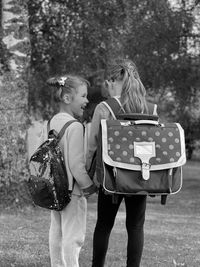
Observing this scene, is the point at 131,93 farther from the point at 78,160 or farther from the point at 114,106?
the point at 78,160

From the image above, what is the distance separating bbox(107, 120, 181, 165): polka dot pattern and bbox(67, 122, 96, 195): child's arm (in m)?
0.28

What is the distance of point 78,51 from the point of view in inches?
495

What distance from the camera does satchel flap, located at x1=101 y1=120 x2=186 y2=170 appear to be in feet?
12.9

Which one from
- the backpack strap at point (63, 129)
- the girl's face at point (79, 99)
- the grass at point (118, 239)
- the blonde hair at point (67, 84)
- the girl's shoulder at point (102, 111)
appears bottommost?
the grass at point (118, 239)

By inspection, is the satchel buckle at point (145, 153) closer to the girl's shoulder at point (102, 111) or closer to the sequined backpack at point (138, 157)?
the sequined backpack at point (138, 157)

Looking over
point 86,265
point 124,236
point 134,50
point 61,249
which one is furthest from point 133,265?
point 134,50

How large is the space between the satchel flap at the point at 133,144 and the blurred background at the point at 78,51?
18.1 ft

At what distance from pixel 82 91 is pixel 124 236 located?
3.16 metres

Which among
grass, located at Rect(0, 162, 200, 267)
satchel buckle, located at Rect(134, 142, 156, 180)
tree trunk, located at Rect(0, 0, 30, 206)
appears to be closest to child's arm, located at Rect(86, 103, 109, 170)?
satchel buckle, located at Rect(134, 142, 156, 180)

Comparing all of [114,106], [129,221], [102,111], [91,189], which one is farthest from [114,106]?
[129,221]

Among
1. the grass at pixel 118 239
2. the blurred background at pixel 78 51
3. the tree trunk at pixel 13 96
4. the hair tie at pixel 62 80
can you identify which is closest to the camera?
the hair tie at pixel 62 80

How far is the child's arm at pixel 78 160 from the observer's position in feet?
13.4

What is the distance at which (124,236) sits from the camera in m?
6.97

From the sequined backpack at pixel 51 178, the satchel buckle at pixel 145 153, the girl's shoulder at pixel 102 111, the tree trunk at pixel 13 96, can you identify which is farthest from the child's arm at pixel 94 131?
the tree trunk at pixel 13 96
